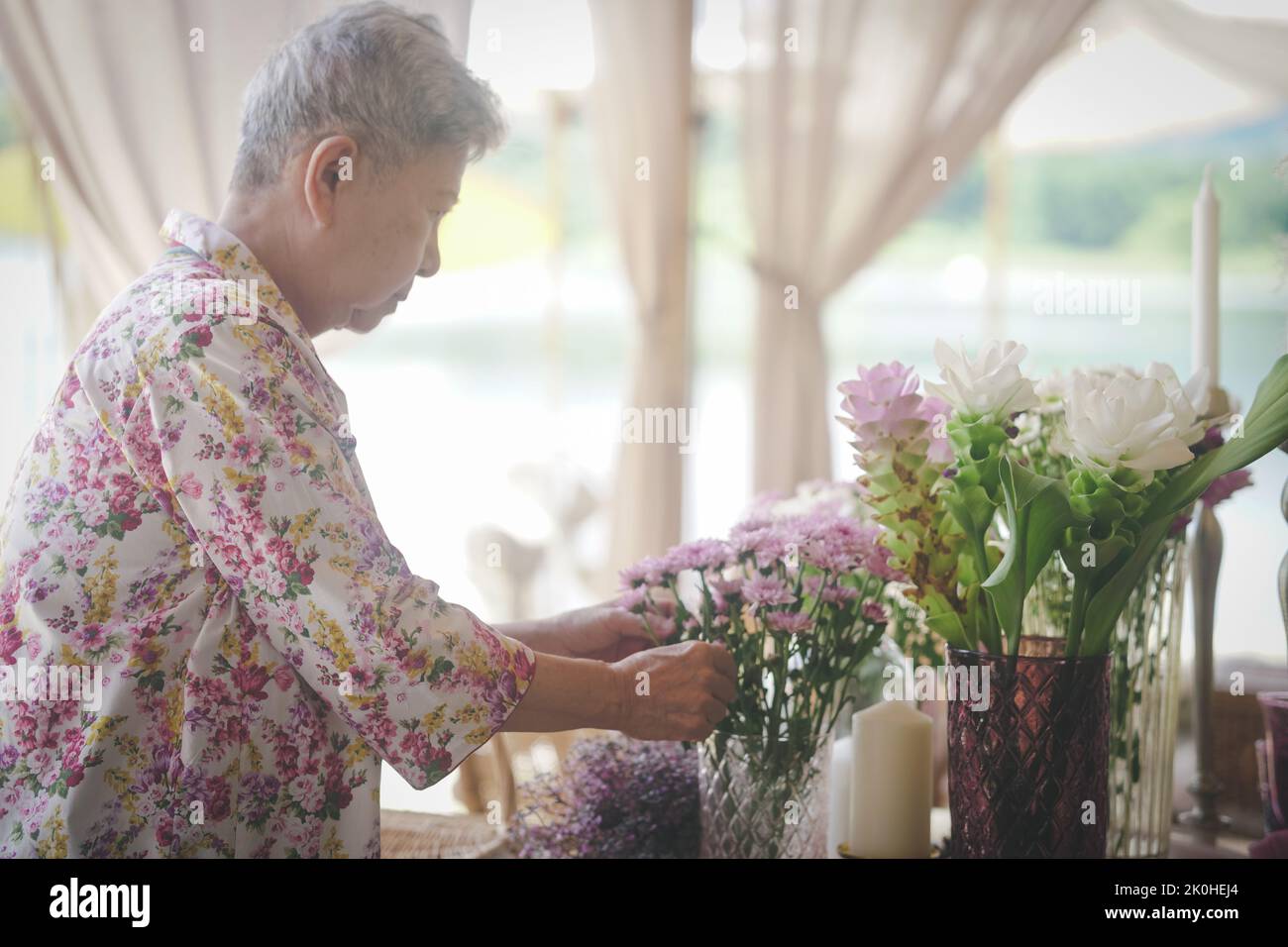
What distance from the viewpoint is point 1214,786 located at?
3.89 feet

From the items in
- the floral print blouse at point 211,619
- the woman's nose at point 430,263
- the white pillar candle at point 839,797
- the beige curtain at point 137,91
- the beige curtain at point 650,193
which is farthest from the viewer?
the beige curtain at point 650,193

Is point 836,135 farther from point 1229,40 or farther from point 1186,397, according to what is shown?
point 1186,397

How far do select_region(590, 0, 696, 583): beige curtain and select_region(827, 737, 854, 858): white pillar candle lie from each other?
2021 mm

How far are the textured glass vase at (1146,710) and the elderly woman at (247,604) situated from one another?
1.28ft

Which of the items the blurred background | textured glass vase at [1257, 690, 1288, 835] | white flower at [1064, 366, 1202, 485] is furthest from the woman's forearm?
the blurred background

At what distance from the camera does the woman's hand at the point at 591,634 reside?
1.17 m

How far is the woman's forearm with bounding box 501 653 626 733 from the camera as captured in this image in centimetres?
91

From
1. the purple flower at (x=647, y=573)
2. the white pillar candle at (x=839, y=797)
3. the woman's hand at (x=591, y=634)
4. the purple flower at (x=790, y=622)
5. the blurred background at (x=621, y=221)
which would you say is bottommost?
the white pillar candle at (x=839, y=797)

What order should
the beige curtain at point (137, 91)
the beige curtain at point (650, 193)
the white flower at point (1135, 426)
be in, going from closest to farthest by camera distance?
the white flower at point (1135, 426)
the beige curtain at point (137, 91)
the beige curtain at point (650, 193)

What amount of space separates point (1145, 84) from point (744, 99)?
201cm

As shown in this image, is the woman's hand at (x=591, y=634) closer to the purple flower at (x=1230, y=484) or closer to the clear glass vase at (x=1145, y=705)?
the clear glass vase at (x=1145, y=705)

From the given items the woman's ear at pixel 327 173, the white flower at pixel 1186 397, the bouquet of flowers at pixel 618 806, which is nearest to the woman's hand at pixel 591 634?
the bouquet of flowers at pixel 618 806
